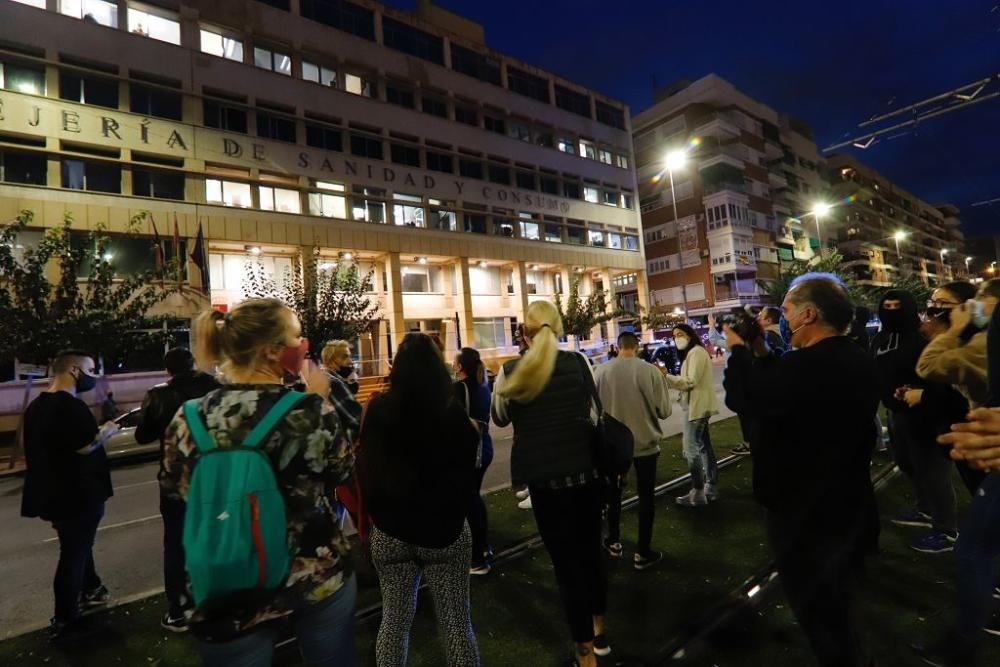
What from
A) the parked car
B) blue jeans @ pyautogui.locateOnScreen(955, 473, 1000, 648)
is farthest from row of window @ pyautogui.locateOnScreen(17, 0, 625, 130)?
blue jeans @ pyautogui.locateOnScreen(955, 473, 1000, 648)

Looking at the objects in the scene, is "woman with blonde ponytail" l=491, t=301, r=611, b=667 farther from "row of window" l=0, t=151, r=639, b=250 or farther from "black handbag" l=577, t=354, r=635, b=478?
"row of window" l=0, t=151, r=639, b=250

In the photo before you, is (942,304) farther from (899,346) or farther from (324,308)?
(324,308)

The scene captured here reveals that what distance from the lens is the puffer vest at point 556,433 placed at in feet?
8.96

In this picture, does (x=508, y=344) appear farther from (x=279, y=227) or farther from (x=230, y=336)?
(x=230, y=336)

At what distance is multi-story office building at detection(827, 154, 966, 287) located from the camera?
6384cm

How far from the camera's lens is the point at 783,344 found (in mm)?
5605

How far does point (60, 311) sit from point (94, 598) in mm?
13116

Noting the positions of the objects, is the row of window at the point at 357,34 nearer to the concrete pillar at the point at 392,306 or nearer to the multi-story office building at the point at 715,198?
the multi-story office building at the point at 715,198

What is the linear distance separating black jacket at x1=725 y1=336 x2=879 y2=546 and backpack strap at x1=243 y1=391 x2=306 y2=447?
189 centimetres

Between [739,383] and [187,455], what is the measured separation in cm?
245

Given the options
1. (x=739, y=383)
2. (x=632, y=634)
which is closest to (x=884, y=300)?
(x=739, y=383)

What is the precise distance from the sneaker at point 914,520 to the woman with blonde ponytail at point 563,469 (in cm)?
333

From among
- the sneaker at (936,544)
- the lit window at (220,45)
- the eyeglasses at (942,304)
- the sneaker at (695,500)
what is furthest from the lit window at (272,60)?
the sneaker at (936,544)

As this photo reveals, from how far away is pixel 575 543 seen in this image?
2.74 m
